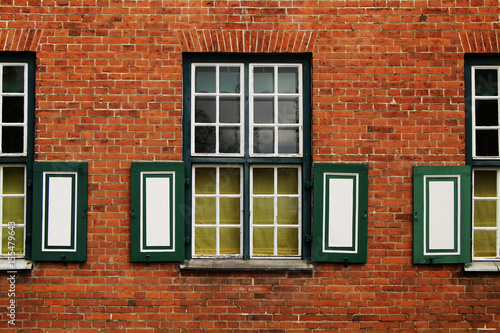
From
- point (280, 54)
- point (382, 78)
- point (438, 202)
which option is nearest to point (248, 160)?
point (280, 54)

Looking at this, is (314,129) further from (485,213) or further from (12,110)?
(12,110)

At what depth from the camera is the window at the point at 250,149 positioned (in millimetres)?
5137

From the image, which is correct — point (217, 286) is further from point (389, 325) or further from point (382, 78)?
point (382, 78)

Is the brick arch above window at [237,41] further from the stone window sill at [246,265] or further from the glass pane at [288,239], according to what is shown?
the stone window sill at [246,265]

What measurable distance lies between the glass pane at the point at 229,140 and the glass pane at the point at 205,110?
0.17 meters

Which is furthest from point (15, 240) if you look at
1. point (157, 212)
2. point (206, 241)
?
point (206, 241)

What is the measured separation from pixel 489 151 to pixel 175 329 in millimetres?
3930

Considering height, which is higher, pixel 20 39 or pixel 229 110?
pixel 20 39

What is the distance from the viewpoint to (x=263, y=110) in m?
5.19

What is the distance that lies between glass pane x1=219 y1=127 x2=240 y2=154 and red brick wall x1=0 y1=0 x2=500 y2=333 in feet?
1.61

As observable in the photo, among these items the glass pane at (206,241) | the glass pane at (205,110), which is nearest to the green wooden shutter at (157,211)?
the glass pane at (206,241)

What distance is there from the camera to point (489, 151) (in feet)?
16.9

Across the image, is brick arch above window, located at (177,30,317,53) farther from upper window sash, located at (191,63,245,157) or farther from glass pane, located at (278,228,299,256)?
glass pane, located at (278,228,299,256)

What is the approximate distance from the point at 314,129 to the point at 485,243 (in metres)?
2.30
